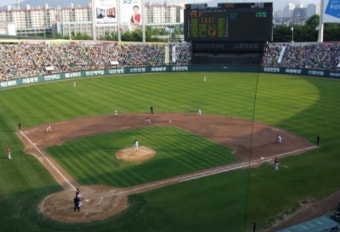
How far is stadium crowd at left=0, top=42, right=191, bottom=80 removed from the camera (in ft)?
261

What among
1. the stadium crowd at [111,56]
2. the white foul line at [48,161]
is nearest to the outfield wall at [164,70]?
the stadium crowd at [111,56]

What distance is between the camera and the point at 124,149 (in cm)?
3662

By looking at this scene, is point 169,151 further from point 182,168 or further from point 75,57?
point 75,57

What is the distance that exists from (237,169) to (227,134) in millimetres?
9706

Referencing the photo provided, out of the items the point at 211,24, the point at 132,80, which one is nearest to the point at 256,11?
the point at 211,24

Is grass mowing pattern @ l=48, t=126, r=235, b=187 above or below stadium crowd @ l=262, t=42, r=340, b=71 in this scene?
below

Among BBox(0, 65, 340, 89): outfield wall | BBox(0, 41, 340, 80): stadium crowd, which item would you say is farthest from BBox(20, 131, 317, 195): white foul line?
BBox(0, 41, 340, 80): stadium crowd

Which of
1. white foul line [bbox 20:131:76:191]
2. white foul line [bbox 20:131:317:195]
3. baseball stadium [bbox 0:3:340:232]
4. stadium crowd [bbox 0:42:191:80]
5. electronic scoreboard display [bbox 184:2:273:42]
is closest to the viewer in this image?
baseball stadium [bbox 0:3:340:232]

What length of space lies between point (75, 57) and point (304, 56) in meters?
48.9

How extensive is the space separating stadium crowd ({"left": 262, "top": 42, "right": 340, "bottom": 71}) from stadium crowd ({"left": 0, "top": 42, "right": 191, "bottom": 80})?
18.6 metres

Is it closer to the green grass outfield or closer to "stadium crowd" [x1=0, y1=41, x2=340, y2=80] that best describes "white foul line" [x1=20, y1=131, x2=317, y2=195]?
the green grass outfield

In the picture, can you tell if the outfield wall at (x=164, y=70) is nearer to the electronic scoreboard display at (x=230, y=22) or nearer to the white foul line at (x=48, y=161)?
the electronic scoreboard display at (x=230, y=22)

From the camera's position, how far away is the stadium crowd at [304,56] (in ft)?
266

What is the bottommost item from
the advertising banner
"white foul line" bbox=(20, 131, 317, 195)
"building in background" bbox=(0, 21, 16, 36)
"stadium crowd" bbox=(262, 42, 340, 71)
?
"white foul line" bbox=(20, 131, 317, 195)
